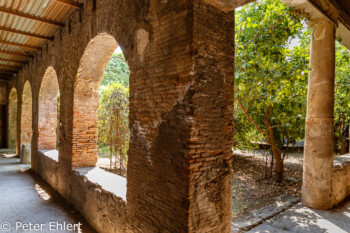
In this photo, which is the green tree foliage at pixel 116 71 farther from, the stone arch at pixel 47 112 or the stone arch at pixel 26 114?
the stone arch at pixel 47 112

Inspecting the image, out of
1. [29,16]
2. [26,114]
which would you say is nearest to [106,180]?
[29,16]

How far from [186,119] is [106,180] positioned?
2.74 m

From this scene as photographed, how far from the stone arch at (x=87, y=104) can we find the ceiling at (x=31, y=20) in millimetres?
1088

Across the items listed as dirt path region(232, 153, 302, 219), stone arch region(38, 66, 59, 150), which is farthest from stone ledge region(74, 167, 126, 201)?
stone arch region(38, 66, 59, 150)

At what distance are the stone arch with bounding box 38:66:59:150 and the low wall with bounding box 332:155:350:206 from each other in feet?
28.0

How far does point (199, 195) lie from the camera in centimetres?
236

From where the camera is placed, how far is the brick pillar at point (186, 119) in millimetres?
2314

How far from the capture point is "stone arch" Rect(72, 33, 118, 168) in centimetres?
505

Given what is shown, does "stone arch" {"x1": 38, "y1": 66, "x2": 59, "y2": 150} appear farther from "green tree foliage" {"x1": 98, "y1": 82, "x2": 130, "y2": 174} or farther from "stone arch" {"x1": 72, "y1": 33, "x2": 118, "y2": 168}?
"stone arch" {"x1": 72, "y1": 33, "x2": 118, "y2": 168}

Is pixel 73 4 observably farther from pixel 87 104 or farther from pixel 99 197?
pixel 99 197

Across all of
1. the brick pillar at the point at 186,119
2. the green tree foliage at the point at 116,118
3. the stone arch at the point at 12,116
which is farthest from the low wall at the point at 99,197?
the stone arch at the point at 12,116

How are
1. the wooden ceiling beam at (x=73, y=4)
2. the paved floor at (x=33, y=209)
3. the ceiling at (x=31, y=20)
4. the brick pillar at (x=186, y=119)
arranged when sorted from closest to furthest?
the brick pillar at (x=186, y=119), the paved floor at (x=33, y=209), the wooden ceiling beam at (x=73, y=4), the ceiling at (x=31, y=20)

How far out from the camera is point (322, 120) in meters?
4.67

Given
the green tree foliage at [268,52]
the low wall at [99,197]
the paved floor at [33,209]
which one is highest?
the green tree foliage at [268,52]
